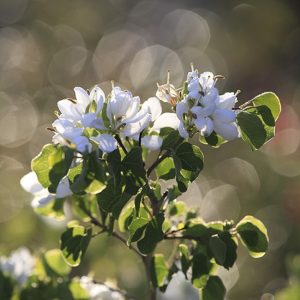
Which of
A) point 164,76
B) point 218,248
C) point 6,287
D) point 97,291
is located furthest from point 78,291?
point 164,76

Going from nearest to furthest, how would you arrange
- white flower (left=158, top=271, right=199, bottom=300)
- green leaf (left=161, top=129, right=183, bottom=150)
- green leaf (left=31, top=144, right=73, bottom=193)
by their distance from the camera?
green leaf (left=31, top=144, right=73, bottom=193) < green leaf (left=161, top=129, right=183, bottom=150) < white flower (left=158, top=271, right=199, bottom=300)

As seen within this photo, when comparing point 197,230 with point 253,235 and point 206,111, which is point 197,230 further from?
point 206,111

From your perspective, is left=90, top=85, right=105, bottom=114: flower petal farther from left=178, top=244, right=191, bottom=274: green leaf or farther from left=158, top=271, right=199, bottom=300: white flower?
left=158, top=271, right=199, bottom=300: white flower

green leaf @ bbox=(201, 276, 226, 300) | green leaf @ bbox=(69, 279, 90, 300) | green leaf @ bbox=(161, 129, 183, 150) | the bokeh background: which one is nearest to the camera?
green leaf @ bbox=(161, 129, 183, 150)

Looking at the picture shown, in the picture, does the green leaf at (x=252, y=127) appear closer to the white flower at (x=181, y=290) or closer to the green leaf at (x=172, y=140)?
the green leaf at (x=172, y=140)

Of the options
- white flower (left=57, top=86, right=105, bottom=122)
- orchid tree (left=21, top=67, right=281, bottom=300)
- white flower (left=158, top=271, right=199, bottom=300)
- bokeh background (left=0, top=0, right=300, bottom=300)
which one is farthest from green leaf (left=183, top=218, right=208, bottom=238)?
bokeh background (left=0, top=0, right=300, bottom=300)
